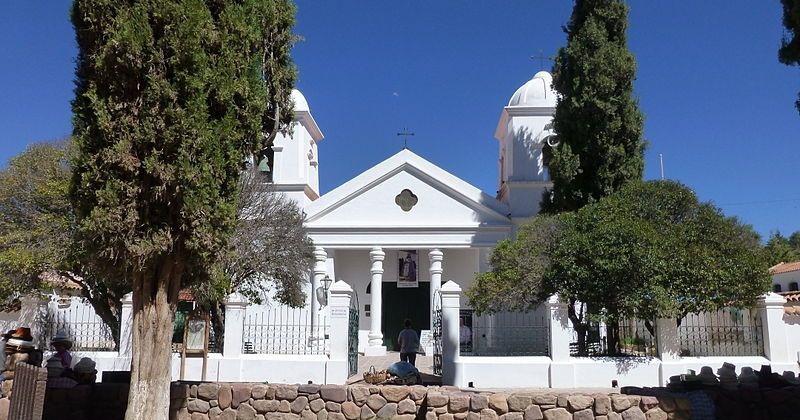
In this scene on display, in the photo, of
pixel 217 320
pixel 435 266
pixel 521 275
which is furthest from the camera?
pixel 435 266

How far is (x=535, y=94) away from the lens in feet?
73.8

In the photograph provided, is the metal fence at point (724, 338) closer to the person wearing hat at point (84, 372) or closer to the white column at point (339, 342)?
the white column at point (339, 342)

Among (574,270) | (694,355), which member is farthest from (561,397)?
(694,355)

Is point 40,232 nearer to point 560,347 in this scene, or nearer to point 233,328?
point 233,328

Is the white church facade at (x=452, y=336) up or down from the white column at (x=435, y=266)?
down

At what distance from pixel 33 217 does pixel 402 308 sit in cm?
1217

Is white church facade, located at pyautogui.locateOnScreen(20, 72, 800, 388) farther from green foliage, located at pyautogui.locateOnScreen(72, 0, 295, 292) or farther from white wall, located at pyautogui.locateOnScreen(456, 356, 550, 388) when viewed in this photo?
green foliage, located at pyautogui.locateOnScreen(72, 0, 295, 292)

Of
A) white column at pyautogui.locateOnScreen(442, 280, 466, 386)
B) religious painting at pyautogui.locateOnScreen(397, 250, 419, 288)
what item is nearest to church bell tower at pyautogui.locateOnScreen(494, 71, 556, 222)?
religious painting at pyautogui.locateOnScreen(397, 250, 419, 288)

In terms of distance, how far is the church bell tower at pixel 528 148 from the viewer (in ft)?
71.4

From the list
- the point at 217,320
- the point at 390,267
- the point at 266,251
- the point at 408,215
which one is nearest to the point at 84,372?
the point at 217,320

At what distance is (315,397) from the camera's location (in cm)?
816

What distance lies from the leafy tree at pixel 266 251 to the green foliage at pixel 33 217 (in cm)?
345

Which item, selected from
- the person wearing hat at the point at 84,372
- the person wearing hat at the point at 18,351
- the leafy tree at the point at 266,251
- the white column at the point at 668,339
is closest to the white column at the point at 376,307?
the leafy tree at the point at 266,251

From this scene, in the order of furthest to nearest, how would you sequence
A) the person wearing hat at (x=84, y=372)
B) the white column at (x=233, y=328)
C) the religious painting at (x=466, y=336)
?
the religious painting at (x=466, y=336), the white column at (x=233, y=328), the person wearing hat at (x=84, y=372)
